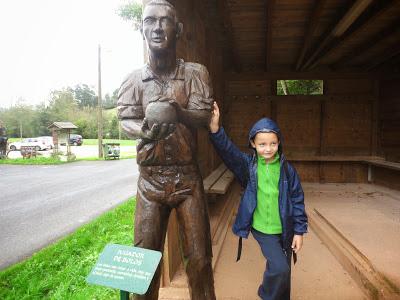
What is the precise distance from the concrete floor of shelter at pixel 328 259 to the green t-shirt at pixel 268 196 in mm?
1145

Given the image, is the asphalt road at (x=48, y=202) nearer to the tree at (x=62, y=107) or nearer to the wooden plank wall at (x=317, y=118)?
the wooden plank wall at (x=317, y=118)

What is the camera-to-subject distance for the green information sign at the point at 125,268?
5.40 ft

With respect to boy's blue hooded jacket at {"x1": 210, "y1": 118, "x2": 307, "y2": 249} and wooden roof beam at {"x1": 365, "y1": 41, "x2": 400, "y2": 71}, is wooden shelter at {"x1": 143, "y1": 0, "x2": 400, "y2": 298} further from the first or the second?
boy's blue hooded jacket at {"x1": 210, "y1": 118, "x2": 307, "y2": 249}

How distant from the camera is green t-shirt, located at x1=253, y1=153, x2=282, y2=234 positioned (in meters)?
2.53

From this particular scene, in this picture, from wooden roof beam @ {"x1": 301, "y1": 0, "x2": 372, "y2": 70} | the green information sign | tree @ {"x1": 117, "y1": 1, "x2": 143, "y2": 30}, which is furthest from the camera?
tree @ {"x1": 117, "y1": 1, "x2": 143, "y2": 30}

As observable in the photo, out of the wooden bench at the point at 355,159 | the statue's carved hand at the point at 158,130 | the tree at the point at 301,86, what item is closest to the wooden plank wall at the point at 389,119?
the wooden bench at the point at 355,159

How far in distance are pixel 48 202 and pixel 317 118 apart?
7747 mm

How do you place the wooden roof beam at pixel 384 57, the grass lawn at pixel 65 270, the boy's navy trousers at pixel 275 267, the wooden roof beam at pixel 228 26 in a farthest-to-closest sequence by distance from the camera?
the wooden roof beam at pixel 384 57, the wooden roof beam at pixel 228 26, the grass lawn at pixel 65 270, the boy's navy trousers at pixel 275 267

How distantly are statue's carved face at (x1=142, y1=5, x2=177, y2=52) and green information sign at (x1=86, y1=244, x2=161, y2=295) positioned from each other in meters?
1.19

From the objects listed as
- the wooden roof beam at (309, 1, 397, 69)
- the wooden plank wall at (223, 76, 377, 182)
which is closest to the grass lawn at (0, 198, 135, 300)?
the wooden plank wall at (223, 76, 377, 182)

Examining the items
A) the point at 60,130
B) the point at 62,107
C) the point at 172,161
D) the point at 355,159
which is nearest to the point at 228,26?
the point at 172,161

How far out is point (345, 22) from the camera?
5363 mm

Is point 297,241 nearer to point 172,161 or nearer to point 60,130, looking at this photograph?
point 172,161

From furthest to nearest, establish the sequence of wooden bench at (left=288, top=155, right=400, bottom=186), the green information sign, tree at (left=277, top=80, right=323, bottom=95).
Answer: tree at (left=277, top=80, right=323, bottom=95) → wooden bench at (left=288, top=155, right=400, bottom=186) → the green information sign
